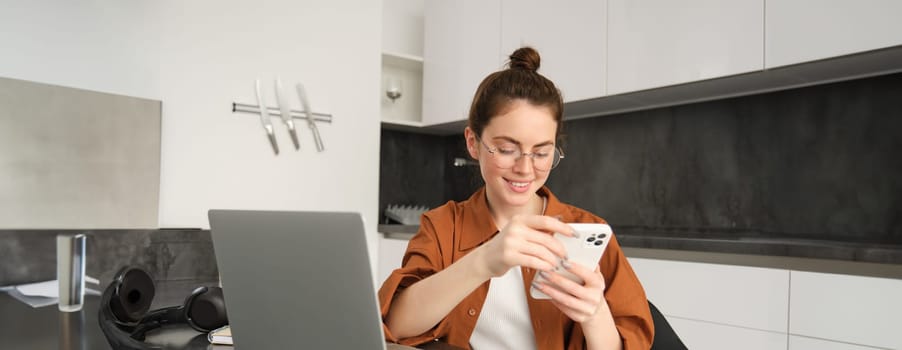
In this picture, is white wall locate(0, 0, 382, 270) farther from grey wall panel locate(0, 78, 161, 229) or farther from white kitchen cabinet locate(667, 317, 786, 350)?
white kitchen cabinet locate(667, 317, 786, 350)

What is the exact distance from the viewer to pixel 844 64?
6.02 ft

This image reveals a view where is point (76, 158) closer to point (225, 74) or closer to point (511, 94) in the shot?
point (225, 74)

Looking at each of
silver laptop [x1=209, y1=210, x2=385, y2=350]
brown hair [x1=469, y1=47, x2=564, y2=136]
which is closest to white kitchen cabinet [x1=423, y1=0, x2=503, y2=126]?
brown hair [x1=469, y1=47, x2=564, y2=136]

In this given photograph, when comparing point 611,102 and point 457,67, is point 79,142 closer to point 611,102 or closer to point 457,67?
point 457,67

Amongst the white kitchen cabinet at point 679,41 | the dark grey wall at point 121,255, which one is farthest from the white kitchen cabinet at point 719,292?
the dark grey wall at point 121,255

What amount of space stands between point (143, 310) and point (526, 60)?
0.79 metres

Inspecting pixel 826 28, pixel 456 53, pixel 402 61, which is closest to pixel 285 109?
pixel 402 61

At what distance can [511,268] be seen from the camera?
32.5 inches

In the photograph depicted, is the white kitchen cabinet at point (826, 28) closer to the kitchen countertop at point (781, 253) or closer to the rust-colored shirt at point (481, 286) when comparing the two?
the kitchen countertop at point (781, 253)

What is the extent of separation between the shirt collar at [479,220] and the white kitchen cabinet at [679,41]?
1157mm

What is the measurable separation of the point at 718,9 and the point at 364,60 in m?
1.70

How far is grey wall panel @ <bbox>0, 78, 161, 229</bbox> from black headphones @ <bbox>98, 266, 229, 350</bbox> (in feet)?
4.77

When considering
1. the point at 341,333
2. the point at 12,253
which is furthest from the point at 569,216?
the point at 12,253

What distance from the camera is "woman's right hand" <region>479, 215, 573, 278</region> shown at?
0.74 metres
